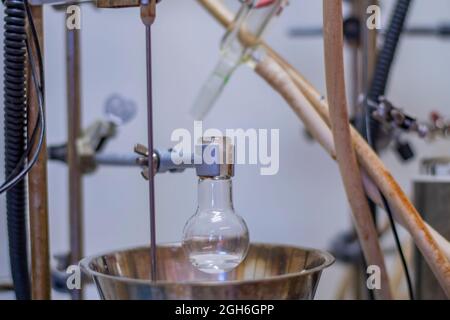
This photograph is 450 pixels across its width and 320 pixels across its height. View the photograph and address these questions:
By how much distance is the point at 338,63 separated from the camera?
0.54m

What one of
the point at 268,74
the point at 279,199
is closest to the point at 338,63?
the point at 268,74

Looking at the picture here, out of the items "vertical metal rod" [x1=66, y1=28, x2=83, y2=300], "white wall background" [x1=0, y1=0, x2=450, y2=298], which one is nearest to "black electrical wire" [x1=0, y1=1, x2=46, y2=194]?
"vertical metal rod" [x1=66, y1=28, x2=83, y2=300]

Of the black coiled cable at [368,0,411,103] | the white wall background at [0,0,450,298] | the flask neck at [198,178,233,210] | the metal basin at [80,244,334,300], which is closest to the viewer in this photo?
the metal basin at [80,244,334,300]

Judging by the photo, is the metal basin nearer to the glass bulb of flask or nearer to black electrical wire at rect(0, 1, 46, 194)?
the glass bulb of flask

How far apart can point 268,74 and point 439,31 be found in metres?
0.81

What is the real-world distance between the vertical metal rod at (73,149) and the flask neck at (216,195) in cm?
34

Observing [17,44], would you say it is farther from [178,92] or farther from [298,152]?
[298,152]

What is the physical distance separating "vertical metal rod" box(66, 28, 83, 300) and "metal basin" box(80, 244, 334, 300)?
0.31 meters

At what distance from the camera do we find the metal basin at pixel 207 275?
43cm

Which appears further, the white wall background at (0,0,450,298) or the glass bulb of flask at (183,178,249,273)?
the white wall background at (0,0,450,298)

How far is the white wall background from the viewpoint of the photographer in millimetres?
1158

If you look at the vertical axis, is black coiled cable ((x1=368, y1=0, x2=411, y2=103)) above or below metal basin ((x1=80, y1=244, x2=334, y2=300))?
above

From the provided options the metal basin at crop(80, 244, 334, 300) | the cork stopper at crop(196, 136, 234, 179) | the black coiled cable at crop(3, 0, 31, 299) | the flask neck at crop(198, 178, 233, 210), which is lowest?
the metal basin at crop(80, 244, 334, 300)

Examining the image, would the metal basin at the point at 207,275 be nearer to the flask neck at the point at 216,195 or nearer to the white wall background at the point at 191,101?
the flask neck at the point at 216,195
